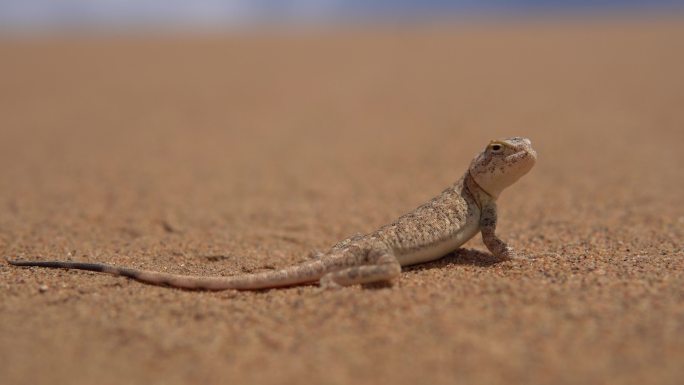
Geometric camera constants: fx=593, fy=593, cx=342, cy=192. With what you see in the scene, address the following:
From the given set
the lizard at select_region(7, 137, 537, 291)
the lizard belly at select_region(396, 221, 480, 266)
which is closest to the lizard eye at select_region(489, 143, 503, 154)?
the lizard at select_region(7, 137, 537, 291)

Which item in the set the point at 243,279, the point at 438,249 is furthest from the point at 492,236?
the point at 243,279

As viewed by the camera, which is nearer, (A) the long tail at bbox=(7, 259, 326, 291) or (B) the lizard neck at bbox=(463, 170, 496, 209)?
(A) the long tail at bbox=(7, 259, 326, 291)

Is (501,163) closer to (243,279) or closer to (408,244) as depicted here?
(408,244)

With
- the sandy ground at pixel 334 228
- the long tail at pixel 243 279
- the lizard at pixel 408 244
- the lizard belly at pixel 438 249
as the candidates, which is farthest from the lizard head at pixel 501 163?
the long tail at pixel 243 279

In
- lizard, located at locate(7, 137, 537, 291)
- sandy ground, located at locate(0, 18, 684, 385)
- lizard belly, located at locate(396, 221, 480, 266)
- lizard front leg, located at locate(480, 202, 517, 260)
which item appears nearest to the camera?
sandy ground, located at locate(0, 18, 684, 385)

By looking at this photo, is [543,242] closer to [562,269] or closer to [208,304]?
[562,269]

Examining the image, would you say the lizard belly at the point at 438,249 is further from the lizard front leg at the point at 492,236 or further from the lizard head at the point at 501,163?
the lizard head at the point at 501,163

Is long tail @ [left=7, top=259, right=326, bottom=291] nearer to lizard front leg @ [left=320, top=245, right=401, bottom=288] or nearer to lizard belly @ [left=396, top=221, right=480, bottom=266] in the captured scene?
lizard front leg @ [left=320, top=245, right=401, bottom=288]
